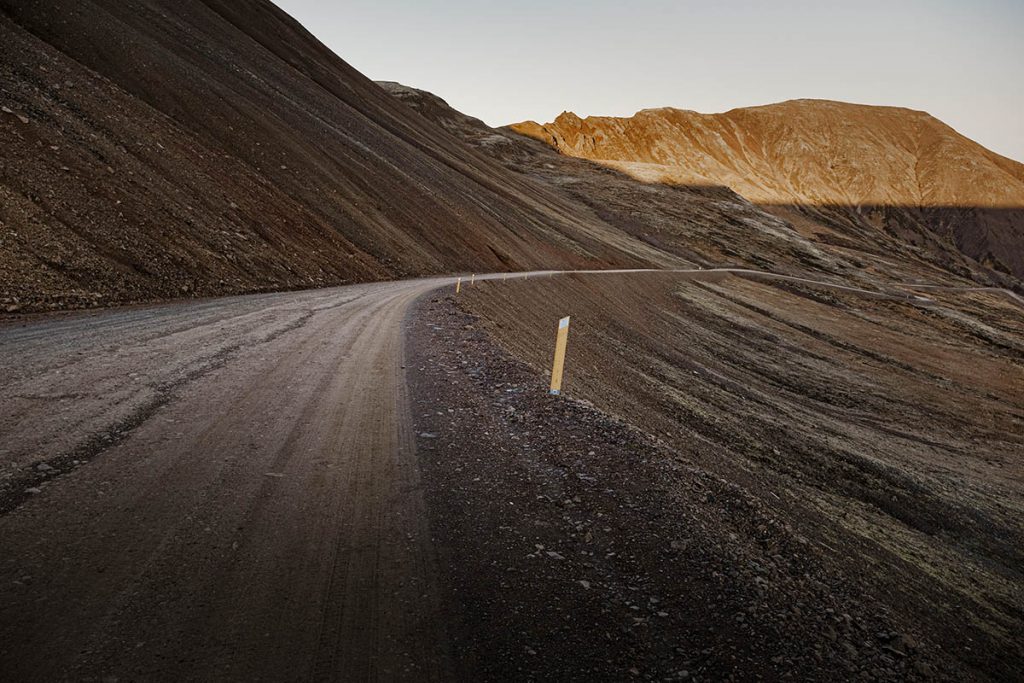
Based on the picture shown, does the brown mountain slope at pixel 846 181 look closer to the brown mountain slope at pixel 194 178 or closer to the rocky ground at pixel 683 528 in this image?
the brown mountain slope at pixel 194 178

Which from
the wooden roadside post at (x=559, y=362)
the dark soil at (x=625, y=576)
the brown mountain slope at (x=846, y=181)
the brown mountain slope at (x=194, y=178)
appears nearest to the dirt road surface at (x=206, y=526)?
the dark soil at (x=625, y=576)

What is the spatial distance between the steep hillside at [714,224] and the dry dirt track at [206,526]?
75758 mm

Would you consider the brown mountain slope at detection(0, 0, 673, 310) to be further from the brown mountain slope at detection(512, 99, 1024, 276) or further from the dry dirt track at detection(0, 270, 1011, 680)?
the brown mountain slope at detection(512, 99, 1024, 276)

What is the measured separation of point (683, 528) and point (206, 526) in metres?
3.76

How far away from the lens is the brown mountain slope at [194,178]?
14.4 metres

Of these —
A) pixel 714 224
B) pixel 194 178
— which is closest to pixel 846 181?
pixel 714 224

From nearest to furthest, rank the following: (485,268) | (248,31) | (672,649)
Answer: (672,649) → (485,268) → (248,31)

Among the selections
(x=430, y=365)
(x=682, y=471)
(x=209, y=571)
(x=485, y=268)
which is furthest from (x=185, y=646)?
(x=485, y=268)

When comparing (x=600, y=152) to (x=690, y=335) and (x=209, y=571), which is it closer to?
(x=690, y=335)

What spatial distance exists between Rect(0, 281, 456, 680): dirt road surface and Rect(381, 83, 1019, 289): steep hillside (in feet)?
248

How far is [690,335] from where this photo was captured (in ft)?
99.8

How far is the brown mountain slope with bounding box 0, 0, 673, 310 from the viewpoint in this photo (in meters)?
14.4

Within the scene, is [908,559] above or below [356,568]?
below

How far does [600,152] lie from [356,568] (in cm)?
17889
